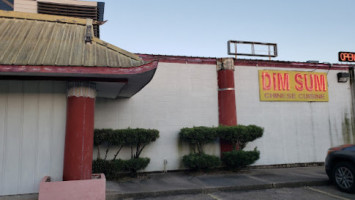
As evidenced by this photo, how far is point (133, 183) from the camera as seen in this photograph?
7.98m

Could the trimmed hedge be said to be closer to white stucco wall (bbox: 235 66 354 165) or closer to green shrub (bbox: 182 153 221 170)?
green shrub (bbox: 182 153 221 170)

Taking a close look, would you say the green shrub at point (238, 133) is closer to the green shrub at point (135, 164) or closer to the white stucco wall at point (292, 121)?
the white stucco wall at point (292, 121)

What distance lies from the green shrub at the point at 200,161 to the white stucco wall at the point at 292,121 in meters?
2.20

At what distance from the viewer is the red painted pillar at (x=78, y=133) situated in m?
6.07

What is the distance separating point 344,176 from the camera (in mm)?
7168

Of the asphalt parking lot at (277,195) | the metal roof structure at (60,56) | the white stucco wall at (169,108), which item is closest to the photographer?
the metal roof structure at (60,56)

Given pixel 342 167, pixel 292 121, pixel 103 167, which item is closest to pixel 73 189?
pixel 103 167

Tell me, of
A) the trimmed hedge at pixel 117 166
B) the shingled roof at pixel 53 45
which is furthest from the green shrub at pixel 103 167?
the shingled roof at pixel 53 45

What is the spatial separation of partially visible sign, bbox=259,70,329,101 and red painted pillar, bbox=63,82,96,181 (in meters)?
7.71

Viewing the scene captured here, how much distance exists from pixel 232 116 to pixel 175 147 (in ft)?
8.74

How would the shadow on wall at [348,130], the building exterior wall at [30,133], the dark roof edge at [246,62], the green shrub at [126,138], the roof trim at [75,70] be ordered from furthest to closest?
the shadow on wall at [348,130] < the dark roof edge at [246,62] < the green shrub at [126,138] < the building exterior wall at [30,133] < the roof trim at [75,70]

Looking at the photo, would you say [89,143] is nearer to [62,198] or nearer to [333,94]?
[62,198]

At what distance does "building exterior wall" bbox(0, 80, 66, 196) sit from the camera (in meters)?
6.03

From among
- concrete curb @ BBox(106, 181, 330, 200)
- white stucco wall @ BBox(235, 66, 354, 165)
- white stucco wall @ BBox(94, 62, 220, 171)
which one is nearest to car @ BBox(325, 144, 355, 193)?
concrete curb @ BBox(106, 181, 330, 200)
